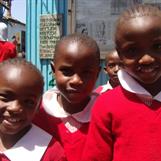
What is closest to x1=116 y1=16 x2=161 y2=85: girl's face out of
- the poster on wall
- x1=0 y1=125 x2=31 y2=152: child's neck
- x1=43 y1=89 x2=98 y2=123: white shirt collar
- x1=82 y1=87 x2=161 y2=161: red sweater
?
x1=82 y1=87 x2=161 y2=161: red sweater

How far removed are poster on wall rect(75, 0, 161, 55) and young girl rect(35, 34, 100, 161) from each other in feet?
8.94

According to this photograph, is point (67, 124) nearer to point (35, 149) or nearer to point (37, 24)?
point (35, 149)

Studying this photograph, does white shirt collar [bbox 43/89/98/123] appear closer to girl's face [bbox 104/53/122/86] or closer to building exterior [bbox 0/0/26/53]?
girl's face [bbox 104/53/122/86]

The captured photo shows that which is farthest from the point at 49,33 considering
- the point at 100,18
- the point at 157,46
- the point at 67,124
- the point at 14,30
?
the point at 14,30

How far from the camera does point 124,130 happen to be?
5.57 ft

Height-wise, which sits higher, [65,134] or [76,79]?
[76,79]

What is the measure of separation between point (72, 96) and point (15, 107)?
34 centimetres

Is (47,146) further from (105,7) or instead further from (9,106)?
(105,7)

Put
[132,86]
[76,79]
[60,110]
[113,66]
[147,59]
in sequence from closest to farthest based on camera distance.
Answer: [147,59]
[132,86]
[76,79]
[60,110]
[113,66]

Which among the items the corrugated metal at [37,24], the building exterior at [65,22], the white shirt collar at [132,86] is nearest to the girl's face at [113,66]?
the building exterior at [65,22]

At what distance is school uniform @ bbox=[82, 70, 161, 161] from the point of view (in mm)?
1674

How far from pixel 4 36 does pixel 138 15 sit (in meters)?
4.28

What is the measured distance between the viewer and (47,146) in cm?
177

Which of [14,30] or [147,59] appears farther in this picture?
[14,30]
